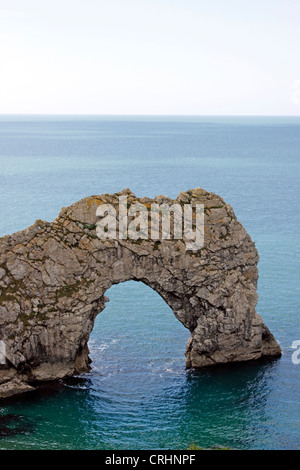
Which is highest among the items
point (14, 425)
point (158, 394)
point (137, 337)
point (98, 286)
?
point (98, 286)

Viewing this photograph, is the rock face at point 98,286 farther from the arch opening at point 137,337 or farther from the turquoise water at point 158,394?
the arch opening at point 137,337

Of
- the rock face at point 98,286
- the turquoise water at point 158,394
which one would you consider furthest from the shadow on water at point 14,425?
the rock face at point 98,286

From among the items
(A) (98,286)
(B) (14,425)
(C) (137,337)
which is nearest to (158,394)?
(A) (98,286)

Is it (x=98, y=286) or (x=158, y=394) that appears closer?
(x=158, y=394)

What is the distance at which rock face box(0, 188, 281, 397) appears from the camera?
195 feet

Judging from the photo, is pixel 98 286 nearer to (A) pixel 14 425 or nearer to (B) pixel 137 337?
(B) pixel 137 337

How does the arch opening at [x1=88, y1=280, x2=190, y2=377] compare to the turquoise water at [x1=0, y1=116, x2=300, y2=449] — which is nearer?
the turquoise water at [x1=0, y1=116, x2=300, y2=449]

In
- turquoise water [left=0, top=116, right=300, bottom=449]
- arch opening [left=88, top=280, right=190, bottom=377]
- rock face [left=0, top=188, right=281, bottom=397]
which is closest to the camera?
turquoise water [left=0, top=116, right=300, bottom=449]

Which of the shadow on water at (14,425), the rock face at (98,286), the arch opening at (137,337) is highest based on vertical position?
the rock face at (98,286)

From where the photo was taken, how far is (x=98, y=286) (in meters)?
61.1

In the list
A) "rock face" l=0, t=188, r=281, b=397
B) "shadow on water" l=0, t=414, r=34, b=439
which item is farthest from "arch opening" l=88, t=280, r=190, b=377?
"shadow on water" l=0, t=414, r=34, b=439

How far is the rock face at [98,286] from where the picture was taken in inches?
2344

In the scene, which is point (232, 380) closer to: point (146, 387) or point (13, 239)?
point (146, 387)

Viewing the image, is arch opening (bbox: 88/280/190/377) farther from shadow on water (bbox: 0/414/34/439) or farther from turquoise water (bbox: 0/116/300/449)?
shadow on water (bbox: 0/414/34/439)
